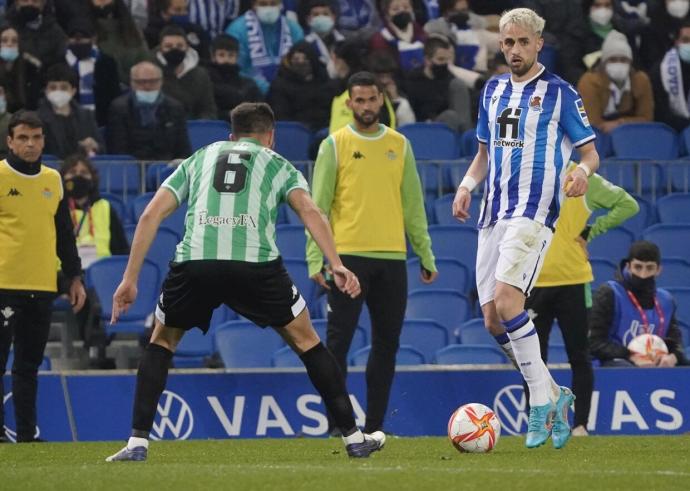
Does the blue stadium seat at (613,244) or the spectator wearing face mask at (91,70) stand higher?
the spectator wearing face mask at (91,70)

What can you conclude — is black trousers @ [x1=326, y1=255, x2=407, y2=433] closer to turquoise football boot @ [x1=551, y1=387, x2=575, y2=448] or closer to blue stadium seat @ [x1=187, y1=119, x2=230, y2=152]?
turquoise football boot @ [x1=551, y1=387, x2=575, y2=448]

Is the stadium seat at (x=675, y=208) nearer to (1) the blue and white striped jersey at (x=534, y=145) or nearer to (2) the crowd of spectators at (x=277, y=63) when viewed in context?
(2) the crowd of spectators at (x=277, y=63)

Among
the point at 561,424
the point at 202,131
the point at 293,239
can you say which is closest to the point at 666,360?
the point at 561,424

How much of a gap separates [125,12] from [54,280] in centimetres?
676

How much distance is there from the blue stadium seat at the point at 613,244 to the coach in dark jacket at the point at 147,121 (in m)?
3.94

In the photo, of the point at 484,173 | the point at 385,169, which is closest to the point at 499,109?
the point at 484,173

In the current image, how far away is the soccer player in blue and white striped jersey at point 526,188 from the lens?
8.70 meters

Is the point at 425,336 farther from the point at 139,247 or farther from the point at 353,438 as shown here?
the point at 139,247

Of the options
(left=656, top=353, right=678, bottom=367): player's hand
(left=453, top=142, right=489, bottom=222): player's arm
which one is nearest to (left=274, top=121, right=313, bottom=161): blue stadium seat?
(left=656, top=353, right=678, bottom=367): player's hand

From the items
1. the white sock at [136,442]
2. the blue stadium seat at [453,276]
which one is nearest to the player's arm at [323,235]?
the white sock at [136,442]

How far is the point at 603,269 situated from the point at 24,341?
5.64 meters

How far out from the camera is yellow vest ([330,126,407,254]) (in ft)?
34.2

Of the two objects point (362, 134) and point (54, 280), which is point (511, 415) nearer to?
point (362, 134)

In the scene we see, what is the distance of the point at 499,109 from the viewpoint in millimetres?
8953
